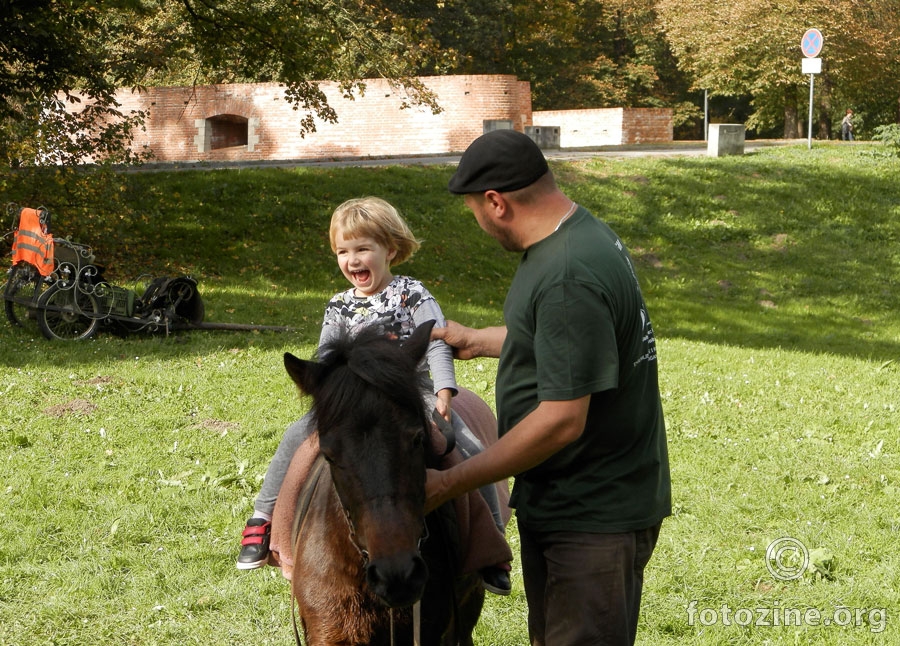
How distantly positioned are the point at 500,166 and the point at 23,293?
12068 millimetres

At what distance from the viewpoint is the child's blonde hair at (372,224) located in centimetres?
444

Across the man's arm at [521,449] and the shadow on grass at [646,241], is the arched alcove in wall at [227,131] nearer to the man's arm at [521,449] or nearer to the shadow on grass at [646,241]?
the shadow on grass at [646,241]

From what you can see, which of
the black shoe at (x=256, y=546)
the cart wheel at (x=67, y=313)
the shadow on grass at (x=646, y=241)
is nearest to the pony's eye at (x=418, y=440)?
the black shoe at (x=256, y=546)

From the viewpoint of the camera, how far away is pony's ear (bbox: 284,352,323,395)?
10.3 ft

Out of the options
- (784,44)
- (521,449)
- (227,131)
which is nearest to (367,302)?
(521,449)

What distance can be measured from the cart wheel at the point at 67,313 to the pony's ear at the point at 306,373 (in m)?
10.2

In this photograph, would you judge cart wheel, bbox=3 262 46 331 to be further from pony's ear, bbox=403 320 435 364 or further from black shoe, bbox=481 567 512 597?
pony's ear, bbox=403 320 435 364

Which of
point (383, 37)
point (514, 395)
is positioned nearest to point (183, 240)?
point (383, 37)

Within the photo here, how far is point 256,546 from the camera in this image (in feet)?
13.9

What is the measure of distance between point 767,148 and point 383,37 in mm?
14985

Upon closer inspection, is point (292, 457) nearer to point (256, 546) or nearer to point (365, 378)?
point (256, 546)

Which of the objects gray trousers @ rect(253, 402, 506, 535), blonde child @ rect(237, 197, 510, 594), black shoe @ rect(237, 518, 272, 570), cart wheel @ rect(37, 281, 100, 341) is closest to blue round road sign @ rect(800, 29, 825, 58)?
cart wheel @ rect(37, 281, 100, 341)

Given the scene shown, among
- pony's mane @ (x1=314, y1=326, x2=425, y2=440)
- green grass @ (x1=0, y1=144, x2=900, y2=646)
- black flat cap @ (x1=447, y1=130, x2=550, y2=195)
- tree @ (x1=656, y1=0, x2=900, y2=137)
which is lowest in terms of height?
green grass @ (x1=0, y1=144, x2=900, y2=646)

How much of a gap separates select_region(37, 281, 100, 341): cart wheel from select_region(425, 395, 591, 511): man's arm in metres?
10.6
